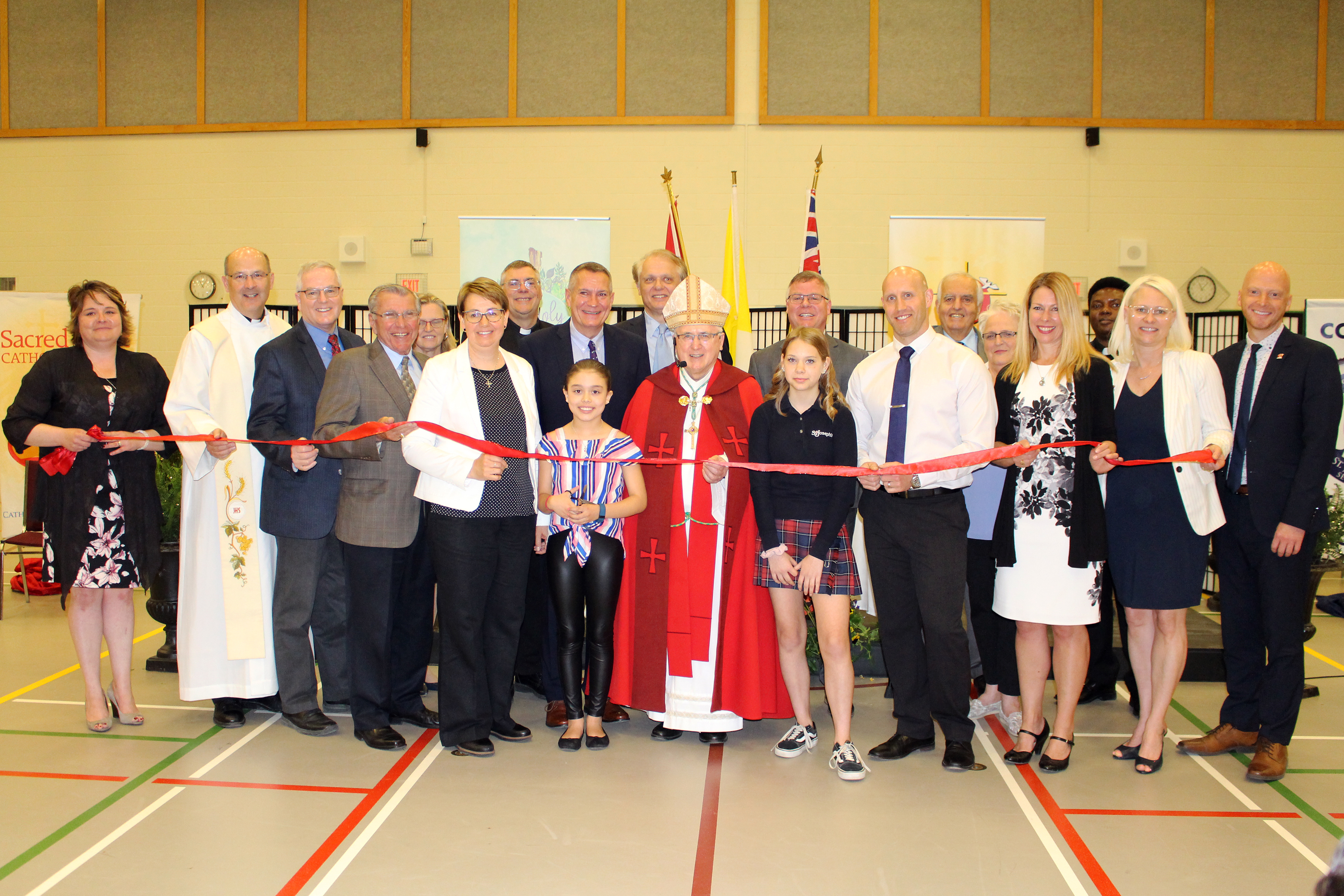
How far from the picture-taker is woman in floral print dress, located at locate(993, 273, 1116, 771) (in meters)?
3.70

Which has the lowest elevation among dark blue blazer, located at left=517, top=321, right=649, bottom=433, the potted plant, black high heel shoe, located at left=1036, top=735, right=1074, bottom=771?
black high heel shoe, located at left=1036, top=735, right=1074, bottom=771

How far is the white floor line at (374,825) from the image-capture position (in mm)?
2895

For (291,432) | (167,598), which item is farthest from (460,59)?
(291,432)

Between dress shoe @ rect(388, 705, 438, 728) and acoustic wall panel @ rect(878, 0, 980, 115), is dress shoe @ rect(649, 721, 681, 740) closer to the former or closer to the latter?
dress shoe @ rect(388, 705, 438, 728)

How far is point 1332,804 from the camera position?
3504 millimetres

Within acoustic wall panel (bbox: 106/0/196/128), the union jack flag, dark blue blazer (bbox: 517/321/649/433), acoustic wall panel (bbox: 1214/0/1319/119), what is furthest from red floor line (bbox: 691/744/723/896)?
acoustic wall panel (bbox: 106/0/196/128)

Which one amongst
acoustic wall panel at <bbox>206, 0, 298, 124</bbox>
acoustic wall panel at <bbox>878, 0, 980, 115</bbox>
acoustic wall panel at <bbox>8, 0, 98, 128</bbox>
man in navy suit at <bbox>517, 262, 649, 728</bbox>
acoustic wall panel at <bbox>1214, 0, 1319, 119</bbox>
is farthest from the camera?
acoustic wall panel at <bbox>8, 0, 98, 128</bbox>

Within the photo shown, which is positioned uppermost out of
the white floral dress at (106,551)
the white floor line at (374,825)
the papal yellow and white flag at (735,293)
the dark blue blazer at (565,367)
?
the papal yellow and white flag at (735,293)

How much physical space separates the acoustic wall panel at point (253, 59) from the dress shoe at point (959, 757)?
9.34 m

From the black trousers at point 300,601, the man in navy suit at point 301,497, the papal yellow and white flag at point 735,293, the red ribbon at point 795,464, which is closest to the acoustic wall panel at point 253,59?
the papal yellow and white flag at point 735,293

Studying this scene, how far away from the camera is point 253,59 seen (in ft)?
33.2

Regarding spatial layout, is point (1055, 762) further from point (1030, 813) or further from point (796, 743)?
point (796, 743)

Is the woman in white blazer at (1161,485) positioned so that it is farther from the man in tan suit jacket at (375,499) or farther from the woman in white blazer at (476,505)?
the man in tan suit jacket at (375,499)

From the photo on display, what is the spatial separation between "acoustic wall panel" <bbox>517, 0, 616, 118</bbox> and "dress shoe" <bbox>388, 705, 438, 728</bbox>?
284 inches
